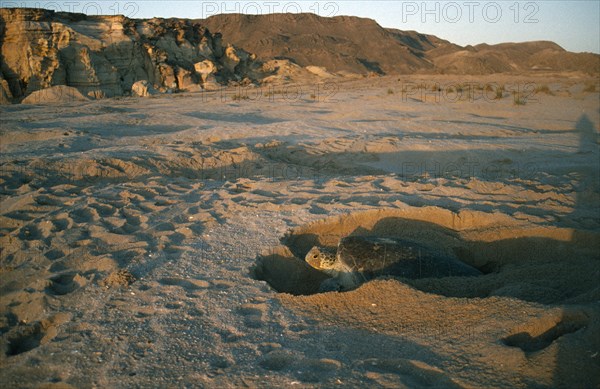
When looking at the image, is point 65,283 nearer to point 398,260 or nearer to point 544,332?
point 398,260

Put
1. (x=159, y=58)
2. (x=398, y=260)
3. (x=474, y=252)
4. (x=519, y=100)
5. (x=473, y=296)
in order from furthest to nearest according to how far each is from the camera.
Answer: (x=159, y=58)
(x=519, y=100)
(x=474, y=252)
(x=398, y=260)
(x=473, y=296)

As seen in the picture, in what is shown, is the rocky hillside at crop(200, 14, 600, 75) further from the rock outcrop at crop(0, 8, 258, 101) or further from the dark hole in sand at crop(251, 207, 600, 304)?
the dark hole in sand at crop(251, 207, 600, 304)

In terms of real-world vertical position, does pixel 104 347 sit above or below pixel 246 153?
below

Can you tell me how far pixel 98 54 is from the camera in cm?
1689

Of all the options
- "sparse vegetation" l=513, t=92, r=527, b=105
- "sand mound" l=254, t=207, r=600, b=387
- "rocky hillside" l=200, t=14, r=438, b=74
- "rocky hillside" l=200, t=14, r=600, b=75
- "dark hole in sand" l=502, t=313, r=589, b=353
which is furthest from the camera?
"rocky hillside" l=200, t=14, r=438, b=74

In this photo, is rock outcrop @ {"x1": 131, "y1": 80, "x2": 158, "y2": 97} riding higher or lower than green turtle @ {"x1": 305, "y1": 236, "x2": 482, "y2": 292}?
higher

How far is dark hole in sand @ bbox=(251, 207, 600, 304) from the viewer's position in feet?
9.75

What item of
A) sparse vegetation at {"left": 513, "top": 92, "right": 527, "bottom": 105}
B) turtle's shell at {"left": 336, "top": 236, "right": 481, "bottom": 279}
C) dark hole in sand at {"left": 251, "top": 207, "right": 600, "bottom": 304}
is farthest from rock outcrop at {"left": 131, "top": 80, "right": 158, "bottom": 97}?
turtle's shell at {"left": 336, "top": 236, "right": 481, "bottom": 279}

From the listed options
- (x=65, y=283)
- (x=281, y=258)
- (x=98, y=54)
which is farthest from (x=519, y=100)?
(x=98, y=54)

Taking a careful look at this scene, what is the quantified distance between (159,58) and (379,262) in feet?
61.9

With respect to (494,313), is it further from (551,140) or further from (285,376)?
(551,140)

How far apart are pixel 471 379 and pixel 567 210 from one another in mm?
3520

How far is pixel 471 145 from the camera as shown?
777 centimetres

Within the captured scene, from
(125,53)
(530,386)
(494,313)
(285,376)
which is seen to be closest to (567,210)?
(494,313)
